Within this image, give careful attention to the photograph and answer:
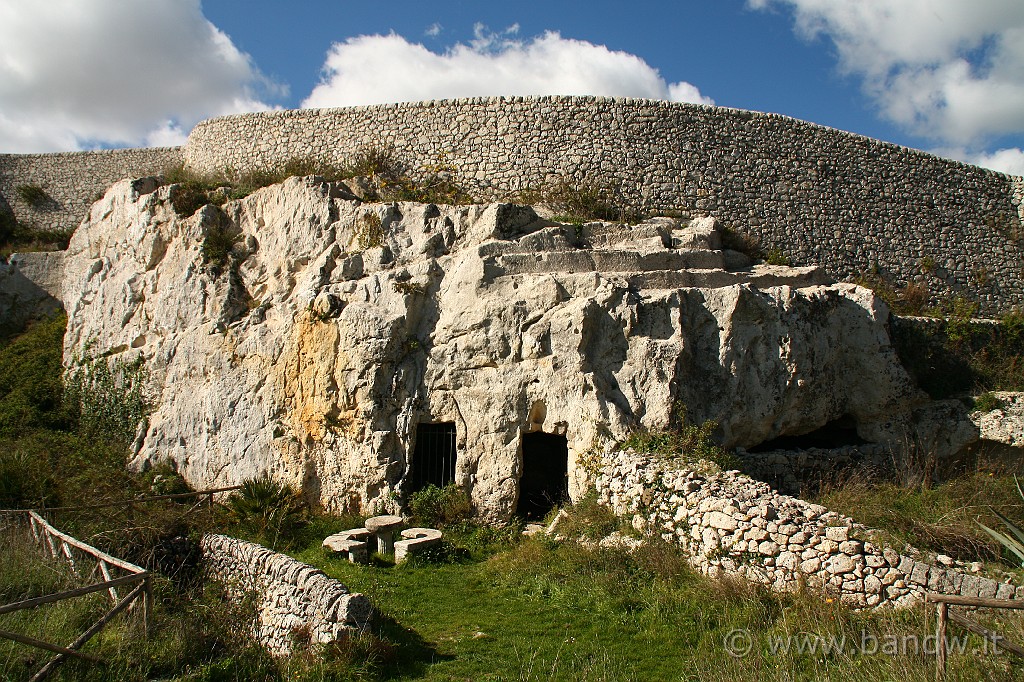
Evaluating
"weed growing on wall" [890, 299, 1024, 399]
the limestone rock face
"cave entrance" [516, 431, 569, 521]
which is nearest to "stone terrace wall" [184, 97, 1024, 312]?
the limestone rock face

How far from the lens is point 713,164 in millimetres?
15805

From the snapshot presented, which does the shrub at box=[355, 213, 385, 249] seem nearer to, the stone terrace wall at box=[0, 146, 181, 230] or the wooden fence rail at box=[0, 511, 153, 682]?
the wooden fence rail at box=[0, 511, 153, 682]

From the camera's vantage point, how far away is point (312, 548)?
33.4 feet

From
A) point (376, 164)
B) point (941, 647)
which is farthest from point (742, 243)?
point (941, 647)

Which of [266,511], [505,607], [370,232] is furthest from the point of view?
[370,232]

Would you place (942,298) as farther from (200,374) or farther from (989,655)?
(200,374)

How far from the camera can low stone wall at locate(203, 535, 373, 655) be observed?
6.40 m

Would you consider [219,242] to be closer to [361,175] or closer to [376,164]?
[361,175]

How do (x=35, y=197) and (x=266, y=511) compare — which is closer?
(x=266, y=511)

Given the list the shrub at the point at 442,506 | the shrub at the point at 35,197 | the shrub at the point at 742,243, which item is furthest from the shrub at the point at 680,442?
the shrub at the point at 35,197

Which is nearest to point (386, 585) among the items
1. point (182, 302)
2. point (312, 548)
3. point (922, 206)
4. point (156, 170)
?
point (312, 548)

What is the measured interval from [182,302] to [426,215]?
5.81m

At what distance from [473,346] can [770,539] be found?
567 centimetres

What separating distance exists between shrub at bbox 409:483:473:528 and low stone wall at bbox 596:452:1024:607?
2.36 m
